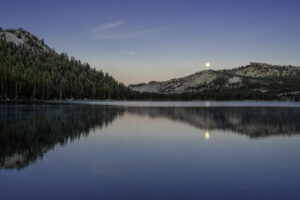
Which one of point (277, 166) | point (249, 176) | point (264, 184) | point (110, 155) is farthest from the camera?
point (110, 155)

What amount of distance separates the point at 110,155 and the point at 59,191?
30.9 ft

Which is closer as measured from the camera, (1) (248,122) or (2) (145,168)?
(2) (145,168)

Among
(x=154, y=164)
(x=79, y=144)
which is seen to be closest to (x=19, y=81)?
(x=79, y=144)

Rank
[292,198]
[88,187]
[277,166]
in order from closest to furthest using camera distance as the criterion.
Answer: [292,198] < [88,187] < [277,166]

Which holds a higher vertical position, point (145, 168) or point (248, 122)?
point (248, 122)

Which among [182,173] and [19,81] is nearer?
[182,173]

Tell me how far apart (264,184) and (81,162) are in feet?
38.5

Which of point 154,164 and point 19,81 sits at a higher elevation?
point 19,81

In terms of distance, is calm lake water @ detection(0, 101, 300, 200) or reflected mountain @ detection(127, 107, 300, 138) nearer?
calm lake water @ detection(0, 101, 300, 200)

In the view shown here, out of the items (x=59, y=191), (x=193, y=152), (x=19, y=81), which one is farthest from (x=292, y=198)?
(x=19, y=81)

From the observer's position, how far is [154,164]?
19.6 m

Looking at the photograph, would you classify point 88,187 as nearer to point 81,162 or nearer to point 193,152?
point 81,162

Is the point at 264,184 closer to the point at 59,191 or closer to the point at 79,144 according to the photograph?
the point at 59,191

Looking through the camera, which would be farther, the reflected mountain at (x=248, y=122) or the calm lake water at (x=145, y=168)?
the reflected mountain at (x=248, y=122)
